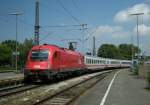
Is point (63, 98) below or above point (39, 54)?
below

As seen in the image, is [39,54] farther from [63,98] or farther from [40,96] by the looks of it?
[63,98]

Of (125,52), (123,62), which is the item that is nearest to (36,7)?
(123,62)

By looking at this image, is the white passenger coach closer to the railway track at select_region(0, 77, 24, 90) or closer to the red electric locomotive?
the red electric locomotive

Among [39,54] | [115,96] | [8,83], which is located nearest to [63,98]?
[115,96]

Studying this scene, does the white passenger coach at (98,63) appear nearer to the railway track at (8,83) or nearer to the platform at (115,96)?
the railway track at (8,83)

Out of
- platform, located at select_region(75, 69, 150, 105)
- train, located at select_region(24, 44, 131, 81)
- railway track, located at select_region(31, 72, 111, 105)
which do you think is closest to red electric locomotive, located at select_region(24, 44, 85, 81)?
train, located at select_region(24, 44, 131, 81)

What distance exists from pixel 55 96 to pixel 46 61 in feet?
29.5

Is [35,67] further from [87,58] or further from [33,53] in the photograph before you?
[87,58]

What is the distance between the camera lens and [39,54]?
89.9 feet

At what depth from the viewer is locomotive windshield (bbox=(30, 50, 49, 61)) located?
2705 cm

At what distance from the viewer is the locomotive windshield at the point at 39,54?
27.0 metres

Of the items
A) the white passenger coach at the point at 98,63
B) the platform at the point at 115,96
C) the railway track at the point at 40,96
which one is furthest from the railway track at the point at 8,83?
the white passenger coach at the point at 98,63

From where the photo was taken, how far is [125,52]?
19088 cm

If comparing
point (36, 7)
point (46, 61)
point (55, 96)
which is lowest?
point (55, 96)
